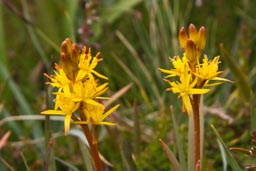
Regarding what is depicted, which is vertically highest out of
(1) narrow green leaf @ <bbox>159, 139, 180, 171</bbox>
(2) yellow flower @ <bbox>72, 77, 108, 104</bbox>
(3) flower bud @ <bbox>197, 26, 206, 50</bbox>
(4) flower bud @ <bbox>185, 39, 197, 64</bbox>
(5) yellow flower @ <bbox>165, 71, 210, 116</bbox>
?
(3) flower bud @ <bbox>197, 26, 206, 50</bbox>

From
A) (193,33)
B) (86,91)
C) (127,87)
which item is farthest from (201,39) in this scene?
(127,87)

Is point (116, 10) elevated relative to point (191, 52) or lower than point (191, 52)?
elevated

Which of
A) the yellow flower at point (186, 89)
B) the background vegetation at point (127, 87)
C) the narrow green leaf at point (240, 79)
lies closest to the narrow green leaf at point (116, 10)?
the background vegetation at point (127, 87)

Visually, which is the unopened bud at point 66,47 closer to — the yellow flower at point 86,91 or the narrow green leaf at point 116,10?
the yellow flower at point 86,91

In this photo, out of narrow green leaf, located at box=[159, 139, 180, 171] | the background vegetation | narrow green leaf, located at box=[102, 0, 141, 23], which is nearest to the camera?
narrow green leaf, located at box=[159, 139, 180, 171]

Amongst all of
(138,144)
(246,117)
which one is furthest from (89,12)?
(246,117)

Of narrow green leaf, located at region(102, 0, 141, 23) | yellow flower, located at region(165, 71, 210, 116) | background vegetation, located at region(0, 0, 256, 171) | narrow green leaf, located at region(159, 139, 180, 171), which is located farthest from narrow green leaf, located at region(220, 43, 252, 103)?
narrow green leaf, located at region(102, 0, 141, 23)

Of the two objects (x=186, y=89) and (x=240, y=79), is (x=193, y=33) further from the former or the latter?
(x=240, y=79)

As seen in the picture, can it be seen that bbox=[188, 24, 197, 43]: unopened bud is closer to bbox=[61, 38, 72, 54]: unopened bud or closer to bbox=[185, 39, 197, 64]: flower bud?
bbox=[185, 39, 197, 64]: flower bud

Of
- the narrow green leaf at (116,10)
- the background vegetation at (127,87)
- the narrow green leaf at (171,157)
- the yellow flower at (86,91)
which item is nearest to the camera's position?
the yellow flower at (86,91)

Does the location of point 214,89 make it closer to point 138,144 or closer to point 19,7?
point 138,144
